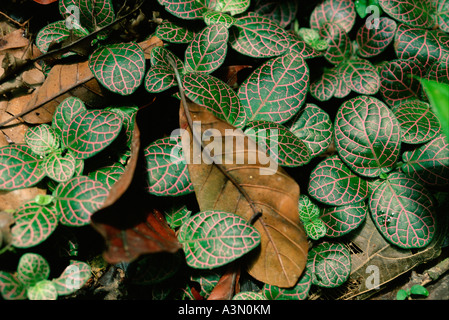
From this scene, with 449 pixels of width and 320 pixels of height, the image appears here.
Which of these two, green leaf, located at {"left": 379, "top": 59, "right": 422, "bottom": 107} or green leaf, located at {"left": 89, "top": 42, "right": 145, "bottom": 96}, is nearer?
green leaf, located at {"left": 89, "top": 42, "right": 145, "bottom": 96}

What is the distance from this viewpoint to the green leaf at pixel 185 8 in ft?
6.83

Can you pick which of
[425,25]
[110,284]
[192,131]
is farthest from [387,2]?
[110,284]

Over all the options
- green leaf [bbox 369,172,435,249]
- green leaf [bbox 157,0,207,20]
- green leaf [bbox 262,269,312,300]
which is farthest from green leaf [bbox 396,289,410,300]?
green leaf [bbox 157,0,207,20]

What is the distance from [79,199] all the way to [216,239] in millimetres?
735

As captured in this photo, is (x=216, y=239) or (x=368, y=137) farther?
(x=368, y=137)

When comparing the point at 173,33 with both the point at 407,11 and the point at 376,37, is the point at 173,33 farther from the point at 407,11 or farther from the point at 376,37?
the point at 407,11

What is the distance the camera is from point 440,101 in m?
1.43

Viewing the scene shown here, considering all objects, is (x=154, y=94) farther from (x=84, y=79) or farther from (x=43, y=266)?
(x=43, y=266)

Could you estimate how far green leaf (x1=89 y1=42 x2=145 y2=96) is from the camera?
1952 mm

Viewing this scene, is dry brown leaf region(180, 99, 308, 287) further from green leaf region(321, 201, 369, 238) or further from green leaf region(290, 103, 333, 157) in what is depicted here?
green leaf region(290, 103, 333, 157)

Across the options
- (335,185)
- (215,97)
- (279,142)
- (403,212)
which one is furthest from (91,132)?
(403,212)

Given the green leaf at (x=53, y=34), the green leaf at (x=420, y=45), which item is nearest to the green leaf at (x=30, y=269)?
the green leaf at (x=53, y=34)

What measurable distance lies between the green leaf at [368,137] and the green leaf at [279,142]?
297 millimetres

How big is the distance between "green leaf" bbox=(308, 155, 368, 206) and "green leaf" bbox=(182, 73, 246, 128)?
0.57 m
